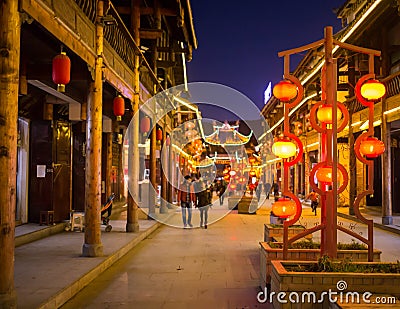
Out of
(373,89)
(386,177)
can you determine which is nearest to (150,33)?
(386,177)

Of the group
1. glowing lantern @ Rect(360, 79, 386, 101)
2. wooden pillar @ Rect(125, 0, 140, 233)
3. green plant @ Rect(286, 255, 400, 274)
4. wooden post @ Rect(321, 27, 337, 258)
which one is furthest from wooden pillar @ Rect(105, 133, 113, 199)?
green plant @ Rect(286, 255, 400, 274)

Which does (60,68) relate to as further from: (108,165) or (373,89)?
(108,165)

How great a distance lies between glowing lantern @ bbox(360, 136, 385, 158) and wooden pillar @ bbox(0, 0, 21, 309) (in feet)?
16.8

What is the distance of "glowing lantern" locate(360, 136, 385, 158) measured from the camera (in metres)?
7.39

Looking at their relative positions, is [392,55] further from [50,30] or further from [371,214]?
[50,30]

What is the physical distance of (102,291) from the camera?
291 inches

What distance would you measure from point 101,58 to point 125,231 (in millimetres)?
5938

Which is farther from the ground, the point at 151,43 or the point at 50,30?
the point at 151,43

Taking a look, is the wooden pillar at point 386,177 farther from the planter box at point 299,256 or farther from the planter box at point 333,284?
the planter box at point 333,284

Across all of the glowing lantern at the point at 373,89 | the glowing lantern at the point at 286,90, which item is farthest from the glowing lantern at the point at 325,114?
the glowing lantern at the point at 373,89

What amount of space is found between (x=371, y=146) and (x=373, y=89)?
893 millimetres

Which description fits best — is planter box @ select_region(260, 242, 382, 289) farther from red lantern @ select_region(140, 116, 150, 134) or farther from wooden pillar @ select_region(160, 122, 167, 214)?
wooden pillar @ select_region(160, 122, 167, 214)

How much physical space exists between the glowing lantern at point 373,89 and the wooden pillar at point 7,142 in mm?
4920

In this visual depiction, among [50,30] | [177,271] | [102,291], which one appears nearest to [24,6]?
[50,30]
